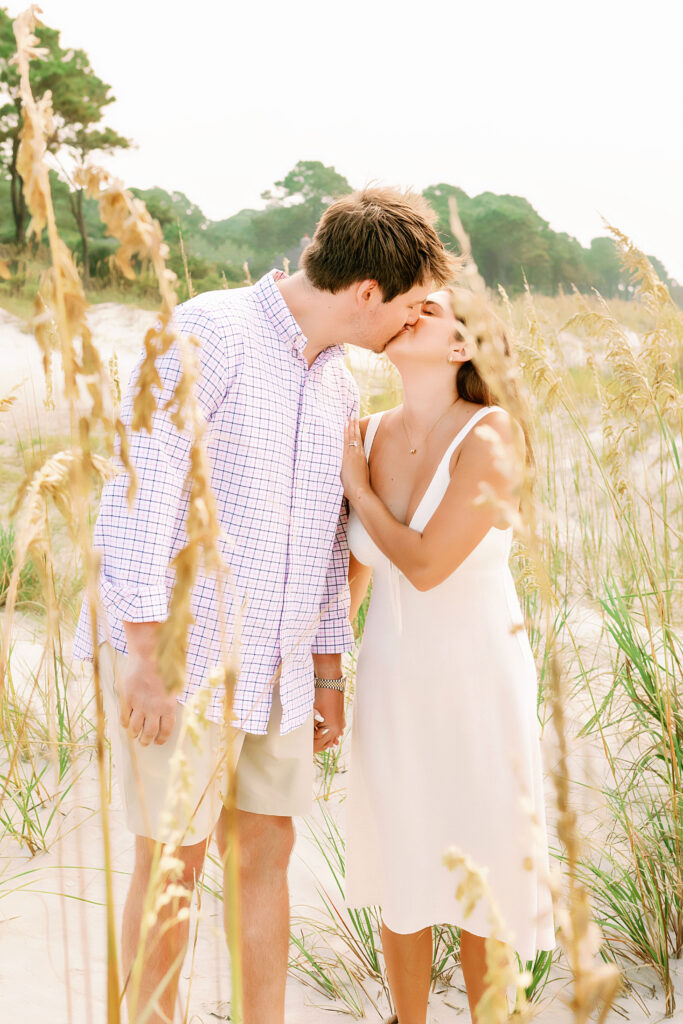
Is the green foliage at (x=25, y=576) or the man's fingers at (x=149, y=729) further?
the green foliage at (x=25, y=576)

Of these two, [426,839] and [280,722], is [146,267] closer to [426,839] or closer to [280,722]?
[280,722]

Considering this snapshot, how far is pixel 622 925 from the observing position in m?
2.48

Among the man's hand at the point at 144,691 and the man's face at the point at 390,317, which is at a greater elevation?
the man's face at the point at 390,317

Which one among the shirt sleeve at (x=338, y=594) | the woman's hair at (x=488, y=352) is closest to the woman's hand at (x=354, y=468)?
the shirt sleeve at (x=338, y=594)

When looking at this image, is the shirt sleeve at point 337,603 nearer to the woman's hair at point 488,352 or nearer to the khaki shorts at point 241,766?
the khaki shorts at point 241,766

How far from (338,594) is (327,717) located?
372 millimetres

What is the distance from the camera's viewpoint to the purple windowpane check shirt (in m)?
1.85

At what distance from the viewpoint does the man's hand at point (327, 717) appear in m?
2.44

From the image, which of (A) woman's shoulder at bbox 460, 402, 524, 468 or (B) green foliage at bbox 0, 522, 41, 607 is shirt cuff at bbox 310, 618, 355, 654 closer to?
(A) woman's shoulder at bbox 460, 402, 524, 468

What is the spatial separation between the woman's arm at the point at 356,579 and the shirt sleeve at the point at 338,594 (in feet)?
0.26

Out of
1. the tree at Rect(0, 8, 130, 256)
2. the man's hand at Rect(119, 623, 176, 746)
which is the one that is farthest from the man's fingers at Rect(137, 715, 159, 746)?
the tree at Rect(0, 8, 130, 256)

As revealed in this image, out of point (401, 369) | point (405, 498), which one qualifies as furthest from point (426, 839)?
point (401, 369)

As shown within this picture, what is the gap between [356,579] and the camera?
8.41ft

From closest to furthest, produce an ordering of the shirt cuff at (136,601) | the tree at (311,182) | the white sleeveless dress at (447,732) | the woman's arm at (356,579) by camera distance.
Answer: the shirt cuff at (136,601), the white sleeveless dress at (447,732), the woman's arm at (356,579), the tree at (311,182)
